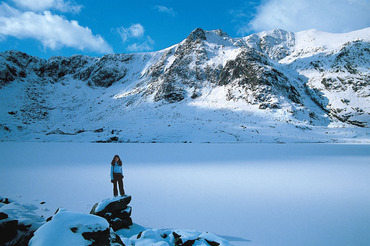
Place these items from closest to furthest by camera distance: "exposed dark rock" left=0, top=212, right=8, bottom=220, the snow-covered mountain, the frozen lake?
"exposed dark rock" left=0, top=212, right=8, bottom=220, the frozen lake, the snow-covered mountain

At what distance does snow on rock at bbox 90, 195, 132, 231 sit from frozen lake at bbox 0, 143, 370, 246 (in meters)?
0.36

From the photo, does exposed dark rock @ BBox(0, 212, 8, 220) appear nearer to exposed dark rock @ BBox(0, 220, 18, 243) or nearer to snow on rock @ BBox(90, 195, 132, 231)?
exposed dark rock @ BBox(0, 220, 18, 243)

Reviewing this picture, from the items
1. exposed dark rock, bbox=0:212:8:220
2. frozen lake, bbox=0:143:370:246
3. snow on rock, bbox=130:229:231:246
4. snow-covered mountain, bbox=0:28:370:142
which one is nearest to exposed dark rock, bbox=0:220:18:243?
exposed dark rock, bbox=0:212:8:220

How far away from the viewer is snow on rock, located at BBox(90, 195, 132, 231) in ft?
14.0

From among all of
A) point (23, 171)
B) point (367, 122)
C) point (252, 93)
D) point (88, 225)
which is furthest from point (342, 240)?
point (367, 122)

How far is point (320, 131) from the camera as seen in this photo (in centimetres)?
2641

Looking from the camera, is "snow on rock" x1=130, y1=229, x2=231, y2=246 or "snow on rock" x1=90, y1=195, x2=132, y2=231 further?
"snow on rock" x1=90, y1=195, x2=132, y2=231

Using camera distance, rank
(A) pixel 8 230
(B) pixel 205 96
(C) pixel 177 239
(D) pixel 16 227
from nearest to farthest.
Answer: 1. (A) pixel 8 230
2. (D) pixel 16 227
3. (C) pixel 177 239
4. (B) pixel 205 96

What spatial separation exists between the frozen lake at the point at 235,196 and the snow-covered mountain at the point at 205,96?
50.2 ft

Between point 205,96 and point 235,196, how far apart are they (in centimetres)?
3977

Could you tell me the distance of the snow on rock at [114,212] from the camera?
427cm

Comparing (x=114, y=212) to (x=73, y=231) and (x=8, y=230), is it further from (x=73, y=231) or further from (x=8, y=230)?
(x=73, y=231)

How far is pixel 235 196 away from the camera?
18.7ft

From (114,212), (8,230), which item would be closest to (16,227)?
(8,230)
